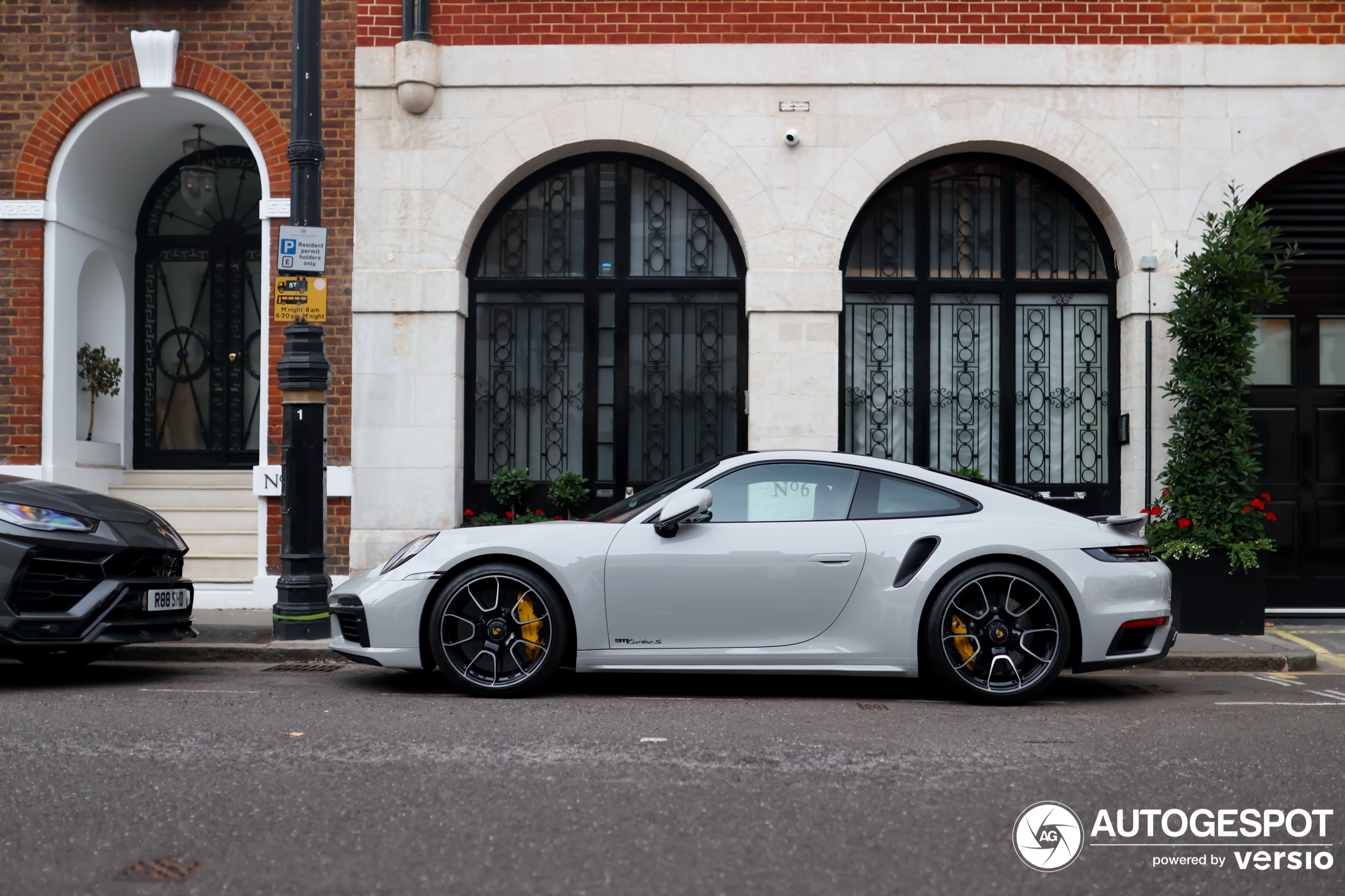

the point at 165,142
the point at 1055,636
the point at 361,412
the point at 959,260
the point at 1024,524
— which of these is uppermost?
the point at 165,142

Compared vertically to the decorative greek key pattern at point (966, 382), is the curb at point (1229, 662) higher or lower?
lower

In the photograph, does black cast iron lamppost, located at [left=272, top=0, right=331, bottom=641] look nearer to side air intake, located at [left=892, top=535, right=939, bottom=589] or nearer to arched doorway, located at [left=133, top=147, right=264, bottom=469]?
arched doorway, located at [left=133, top=147, right=264, bottom=469]

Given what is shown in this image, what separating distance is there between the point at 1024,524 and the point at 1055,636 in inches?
23.9

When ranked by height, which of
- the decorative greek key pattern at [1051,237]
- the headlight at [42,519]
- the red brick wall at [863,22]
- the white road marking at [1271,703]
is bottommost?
the white road marking at [1271,703]

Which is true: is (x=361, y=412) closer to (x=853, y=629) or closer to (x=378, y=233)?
(x=378, y=233)

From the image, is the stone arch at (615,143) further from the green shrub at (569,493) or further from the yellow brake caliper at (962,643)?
the yellow brake caliper at (962,643)

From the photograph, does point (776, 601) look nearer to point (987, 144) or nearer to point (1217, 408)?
point (1217, 408)

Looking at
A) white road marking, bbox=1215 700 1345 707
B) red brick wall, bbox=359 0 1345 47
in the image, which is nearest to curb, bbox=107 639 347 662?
white road marking, bbox=1215 700 1345 707

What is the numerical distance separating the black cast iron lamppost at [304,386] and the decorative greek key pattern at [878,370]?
4842 millimetres

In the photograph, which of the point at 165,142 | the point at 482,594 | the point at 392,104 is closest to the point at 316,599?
the point at 482,594

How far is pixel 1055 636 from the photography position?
6.17 m

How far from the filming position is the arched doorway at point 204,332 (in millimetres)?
12125

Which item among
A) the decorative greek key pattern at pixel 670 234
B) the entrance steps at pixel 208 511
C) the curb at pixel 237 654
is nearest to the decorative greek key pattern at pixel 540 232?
the decorative greek key pattern at pixel 670 234

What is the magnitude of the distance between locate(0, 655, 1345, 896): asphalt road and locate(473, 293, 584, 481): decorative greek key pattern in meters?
4.56
